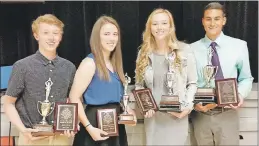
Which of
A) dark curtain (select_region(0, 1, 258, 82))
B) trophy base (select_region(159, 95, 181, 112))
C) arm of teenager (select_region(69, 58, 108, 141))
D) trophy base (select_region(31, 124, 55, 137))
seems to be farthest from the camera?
dark curtain (select_region(0, 1, 258, 82))

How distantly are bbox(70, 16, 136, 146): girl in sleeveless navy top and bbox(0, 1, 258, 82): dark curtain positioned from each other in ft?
1.83

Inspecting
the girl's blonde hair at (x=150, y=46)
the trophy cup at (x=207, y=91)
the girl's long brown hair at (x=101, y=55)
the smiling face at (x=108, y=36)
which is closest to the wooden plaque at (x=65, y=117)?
the girl's long brown hair at (x=101, y=55)

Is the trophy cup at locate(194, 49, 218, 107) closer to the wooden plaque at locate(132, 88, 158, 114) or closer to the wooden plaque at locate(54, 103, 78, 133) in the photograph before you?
the wooden plaque at locate(132, 88, 158, 114)

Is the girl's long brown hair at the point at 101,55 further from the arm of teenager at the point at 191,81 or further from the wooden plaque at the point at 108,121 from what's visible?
the arm of teenager at the point at 191,81

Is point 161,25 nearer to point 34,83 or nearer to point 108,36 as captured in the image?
point 108,36

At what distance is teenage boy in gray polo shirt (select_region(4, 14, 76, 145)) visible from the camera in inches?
83.2

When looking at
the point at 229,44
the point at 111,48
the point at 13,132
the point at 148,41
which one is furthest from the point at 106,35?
the point at 13,132

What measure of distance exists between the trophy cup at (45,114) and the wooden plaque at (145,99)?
0.57 metres

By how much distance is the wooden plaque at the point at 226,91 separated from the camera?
2.40 meters

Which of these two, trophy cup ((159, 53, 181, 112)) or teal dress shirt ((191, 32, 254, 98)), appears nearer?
trophy cup ((159, 53, 181, 112))

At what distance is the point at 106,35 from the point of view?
2260 millimetres

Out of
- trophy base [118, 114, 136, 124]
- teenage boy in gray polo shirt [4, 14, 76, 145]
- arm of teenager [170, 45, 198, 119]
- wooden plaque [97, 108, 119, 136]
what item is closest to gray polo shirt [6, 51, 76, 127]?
teenage boy in gray polo shirt [4, 14, 76, 145]

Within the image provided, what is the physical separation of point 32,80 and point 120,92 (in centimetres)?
54

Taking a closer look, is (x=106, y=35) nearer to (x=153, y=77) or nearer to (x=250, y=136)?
(x=153, y=77)
